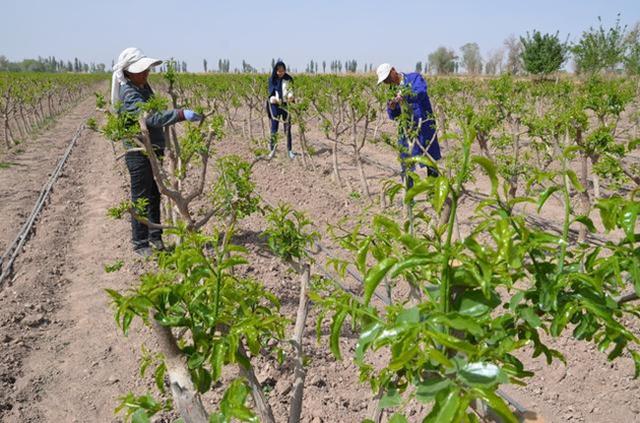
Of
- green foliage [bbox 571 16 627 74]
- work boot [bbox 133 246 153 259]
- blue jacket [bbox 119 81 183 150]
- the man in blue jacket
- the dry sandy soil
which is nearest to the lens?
the dry sandy soil

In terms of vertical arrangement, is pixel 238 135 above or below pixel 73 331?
above

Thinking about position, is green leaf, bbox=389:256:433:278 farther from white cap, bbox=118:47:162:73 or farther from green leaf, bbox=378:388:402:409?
white cap, bbox=118:47:162:73

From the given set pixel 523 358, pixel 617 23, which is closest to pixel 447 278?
pixel 523 358

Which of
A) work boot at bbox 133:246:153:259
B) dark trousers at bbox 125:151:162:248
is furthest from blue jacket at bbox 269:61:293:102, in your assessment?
work boot at bbox 133:246:153:259

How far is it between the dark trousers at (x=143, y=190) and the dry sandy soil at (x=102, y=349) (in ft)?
0.88

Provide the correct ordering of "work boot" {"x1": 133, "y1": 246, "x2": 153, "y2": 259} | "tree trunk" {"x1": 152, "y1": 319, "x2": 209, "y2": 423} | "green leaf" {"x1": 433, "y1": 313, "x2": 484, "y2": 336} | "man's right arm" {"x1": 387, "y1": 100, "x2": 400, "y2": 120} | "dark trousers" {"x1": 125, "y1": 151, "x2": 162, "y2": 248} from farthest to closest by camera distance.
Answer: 1. "man's right arm" {"x1": 387, "y1": 100, "x2": 400, "y2": 120}
2. "work boot" {"x1": 133, "y1": 246, "x2": 153, "y2": 259}
3. "dark trousers" {"x1": 125, "y1": 151, "x2": 162, "y2": 248}
4. "tree trunk" {"x1": 152, "y1": 319, "x2": 209, "y2": 423}
5. "green leaf" {"x1": 433, "y1": 313, "x2": 484, "y2": 336}

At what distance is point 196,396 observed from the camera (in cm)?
132

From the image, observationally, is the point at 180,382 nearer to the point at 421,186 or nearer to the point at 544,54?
the point at 421,186

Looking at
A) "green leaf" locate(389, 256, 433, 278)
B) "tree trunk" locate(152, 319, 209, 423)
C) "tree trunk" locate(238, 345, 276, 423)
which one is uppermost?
"green leaf" locate(389, 256, 433, 278)

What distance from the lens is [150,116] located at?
447cm

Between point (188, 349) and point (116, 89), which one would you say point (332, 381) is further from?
point (116, 89)

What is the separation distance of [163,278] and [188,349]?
20 cm

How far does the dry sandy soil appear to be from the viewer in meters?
3.12

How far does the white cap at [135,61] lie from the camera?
4496mm
